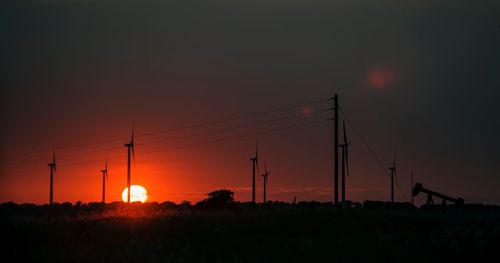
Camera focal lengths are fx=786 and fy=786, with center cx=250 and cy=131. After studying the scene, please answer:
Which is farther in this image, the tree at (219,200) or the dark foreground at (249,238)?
the tree at (219,200)

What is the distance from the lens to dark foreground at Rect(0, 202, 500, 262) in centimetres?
4922

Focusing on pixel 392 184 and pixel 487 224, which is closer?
pixel 487 224

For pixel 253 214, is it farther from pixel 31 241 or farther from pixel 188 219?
pixel 31 241

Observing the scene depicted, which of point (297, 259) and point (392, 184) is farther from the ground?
point (392, 184)

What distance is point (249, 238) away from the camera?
54.3 meters

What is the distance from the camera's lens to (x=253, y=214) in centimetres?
6297

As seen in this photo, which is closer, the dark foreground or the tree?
the dark foreground

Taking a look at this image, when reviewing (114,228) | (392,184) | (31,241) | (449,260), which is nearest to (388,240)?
(449,260)

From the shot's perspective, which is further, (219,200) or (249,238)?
(219,200)

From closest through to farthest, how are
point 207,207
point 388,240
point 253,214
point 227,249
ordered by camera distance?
point 227,249 → point 388,240 → point 253,214 → point 207,207

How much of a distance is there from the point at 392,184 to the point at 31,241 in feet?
341

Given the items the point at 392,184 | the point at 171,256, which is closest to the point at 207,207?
the point at 171,256

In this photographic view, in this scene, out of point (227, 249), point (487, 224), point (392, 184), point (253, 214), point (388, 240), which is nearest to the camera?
point (227, 249)

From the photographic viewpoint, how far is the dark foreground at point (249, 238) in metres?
49.2
